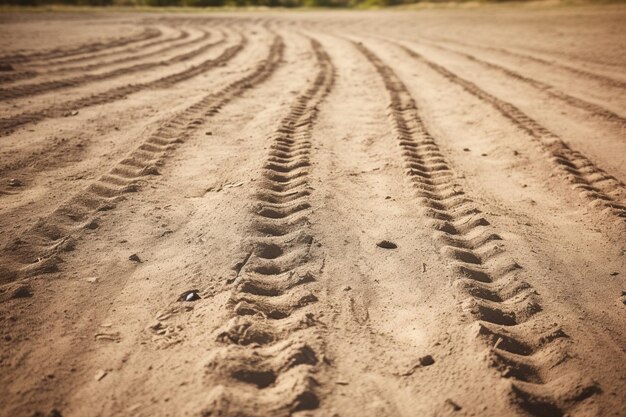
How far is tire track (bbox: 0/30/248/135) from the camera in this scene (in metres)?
4.90

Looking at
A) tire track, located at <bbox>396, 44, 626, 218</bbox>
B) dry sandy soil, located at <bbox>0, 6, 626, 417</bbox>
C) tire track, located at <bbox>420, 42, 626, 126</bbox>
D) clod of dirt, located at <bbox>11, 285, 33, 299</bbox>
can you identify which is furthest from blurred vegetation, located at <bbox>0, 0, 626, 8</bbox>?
clod of dirt, located at <bbox>11, 285, 33, 299</bbox>

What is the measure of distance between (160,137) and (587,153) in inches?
169

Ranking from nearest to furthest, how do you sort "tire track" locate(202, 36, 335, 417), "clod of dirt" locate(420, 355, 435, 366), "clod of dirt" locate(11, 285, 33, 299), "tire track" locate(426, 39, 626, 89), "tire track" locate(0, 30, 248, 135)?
"tire track" locate(202, 36, 335, 417) < "clod of dirt" locate(420, 355, 435, 366) < "clod of dirt" locate(11, 285, 33, 299) < "tire track" locate(0, 30, 248, 135) < "tire track" locate(426, 39, 626, 89)

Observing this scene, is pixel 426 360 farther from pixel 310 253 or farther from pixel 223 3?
pixel 223 3

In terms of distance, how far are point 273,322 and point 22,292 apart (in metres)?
1.36

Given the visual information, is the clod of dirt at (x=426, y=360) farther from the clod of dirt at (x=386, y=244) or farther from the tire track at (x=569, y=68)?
the tire track at (x=569, y=68)

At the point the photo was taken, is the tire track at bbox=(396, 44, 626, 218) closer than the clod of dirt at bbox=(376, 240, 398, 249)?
No

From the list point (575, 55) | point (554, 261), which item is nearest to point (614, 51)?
point (575, 55)

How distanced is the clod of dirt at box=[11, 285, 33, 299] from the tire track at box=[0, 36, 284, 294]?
12 centimetres

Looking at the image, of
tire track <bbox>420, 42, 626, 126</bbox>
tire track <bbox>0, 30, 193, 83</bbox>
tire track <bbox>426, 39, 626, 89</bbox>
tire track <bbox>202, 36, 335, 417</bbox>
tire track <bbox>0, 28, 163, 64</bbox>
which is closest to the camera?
tire track <bbox>202, 36, 335, 417</bbox>

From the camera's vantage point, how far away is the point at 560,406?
1.83m

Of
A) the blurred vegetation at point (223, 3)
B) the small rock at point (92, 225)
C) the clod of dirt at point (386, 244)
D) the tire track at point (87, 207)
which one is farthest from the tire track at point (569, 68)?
the blurred vegetation at point (223, 3)

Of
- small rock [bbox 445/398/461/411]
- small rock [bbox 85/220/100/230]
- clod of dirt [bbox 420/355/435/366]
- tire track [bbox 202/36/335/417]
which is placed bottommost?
small rock [bbox 445/398/461/411]

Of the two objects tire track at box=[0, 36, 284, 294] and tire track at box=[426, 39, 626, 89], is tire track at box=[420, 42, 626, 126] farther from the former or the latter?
tire track at box=[0, 36, 284, 294]
